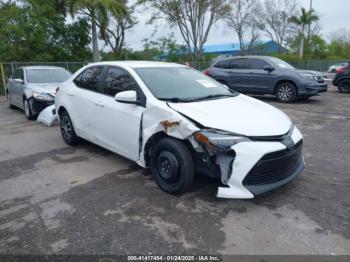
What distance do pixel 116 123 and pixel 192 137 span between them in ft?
4.75

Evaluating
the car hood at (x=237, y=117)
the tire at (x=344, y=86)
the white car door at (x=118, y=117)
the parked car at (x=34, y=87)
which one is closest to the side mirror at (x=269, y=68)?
the tire at (x=344, y=86)

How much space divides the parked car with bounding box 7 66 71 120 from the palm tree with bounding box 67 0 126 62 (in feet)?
33.7

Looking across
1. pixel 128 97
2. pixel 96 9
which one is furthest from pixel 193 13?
pixel 128 97

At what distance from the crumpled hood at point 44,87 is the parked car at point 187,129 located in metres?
3.46

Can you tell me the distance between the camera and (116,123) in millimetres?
4469

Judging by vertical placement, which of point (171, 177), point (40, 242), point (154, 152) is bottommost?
point (40, 242)

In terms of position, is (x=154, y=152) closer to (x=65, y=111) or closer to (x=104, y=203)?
(x=104, y=203)

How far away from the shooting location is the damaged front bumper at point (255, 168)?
3278mm

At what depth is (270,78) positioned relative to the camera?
11477mm

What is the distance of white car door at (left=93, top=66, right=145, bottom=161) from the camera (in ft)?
13.7

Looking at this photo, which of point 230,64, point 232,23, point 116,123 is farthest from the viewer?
point 232,23

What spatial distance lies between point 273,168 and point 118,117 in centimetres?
222

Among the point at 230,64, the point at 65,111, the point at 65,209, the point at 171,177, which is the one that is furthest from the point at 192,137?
the point at 230,64

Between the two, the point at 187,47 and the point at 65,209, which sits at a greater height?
the point at 187,47
